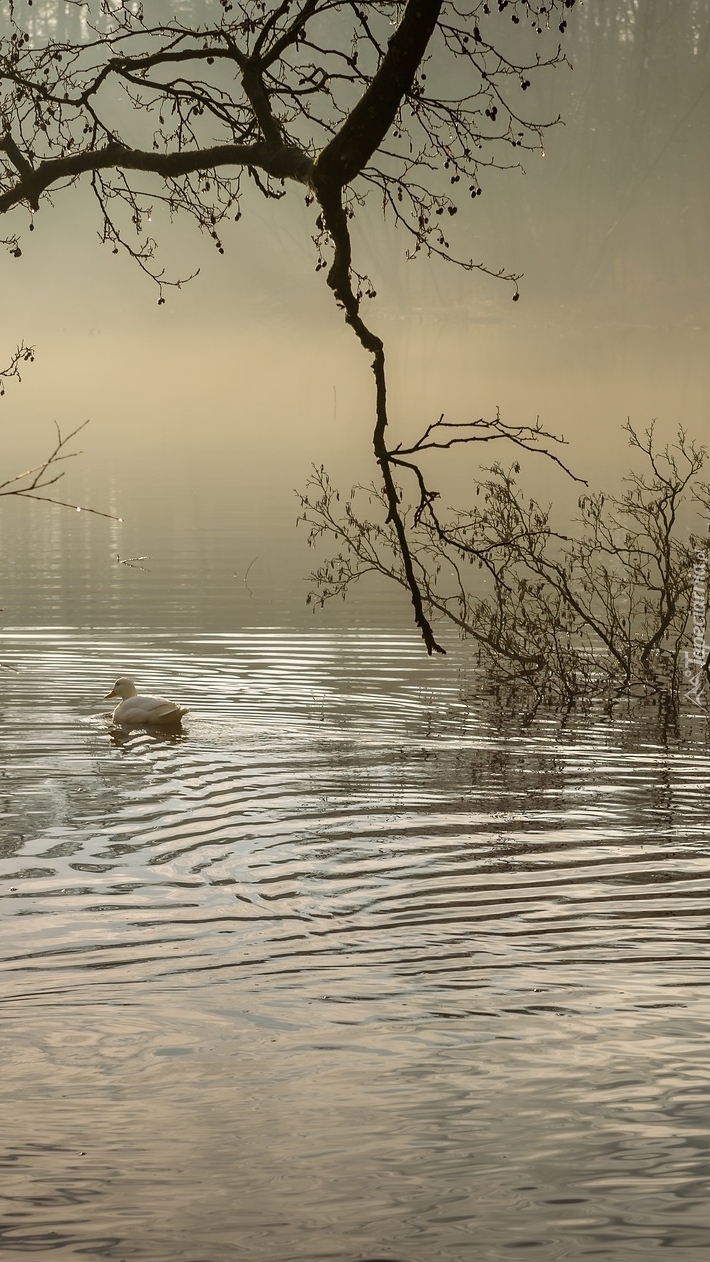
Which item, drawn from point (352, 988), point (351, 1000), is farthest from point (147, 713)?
point (351, 1000)

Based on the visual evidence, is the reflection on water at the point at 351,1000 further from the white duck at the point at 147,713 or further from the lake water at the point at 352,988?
the white duck at the point at 147,713

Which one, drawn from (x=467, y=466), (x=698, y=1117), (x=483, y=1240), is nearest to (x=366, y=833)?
(x=698, y=1117)

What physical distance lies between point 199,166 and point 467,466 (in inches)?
3918

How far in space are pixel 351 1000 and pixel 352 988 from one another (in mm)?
228

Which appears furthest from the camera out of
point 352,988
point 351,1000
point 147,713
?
point 147,713

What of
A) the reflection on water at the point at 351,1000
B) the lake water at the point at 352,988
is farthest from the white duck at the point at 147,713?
the reflection on water at the point at 351,1000

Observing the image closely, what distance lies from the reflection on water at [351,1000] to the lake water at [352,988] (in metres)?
0.02

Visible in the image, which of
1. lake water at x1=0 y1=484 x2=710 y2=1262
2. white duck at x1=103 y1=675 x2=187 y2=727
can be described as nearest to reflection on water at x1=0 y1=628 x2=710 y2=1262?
lake water at x1=0 y1=484 x2=710 y2=1262

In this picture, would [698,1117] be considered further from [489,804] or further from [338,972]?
[489,804]

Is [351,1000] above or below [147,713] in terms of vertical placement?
below

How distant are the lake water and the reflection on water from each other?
24 mm

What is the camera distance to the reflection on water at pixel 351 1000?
772 cm

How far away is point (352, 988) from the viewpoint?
10672mm

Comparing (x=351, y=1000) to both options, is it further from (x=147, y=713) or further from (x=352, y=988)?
(x=147, y=713)
